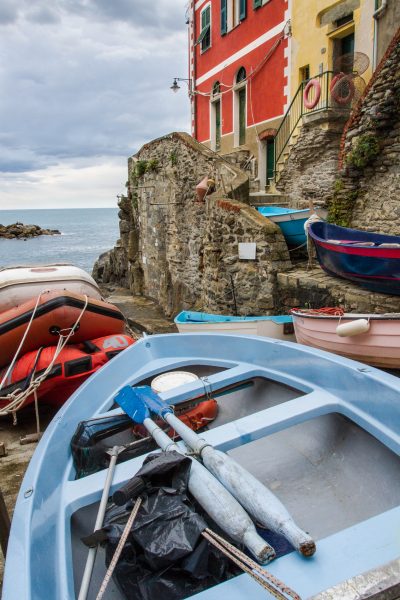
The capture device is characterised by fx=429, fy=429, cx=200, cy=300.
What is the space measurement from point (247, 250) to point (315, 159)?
4145mm


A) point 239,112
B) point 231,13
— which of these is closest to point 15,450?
point 239,112

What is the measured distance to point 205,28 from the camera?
52.9 feet

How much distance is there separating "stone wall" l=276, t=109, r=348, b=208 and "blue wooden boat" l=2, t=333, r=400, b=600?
6694 mm

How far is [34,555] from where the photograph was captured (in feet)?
5.26

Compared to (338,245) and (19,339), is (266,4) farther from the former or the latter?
(19,339)

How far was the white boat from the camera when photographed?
5.04m

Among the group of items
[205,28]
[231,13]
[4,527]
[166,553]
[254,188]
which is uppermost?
[205,28]

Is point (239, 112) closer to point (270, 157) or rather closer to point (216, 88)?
point (216, 88)

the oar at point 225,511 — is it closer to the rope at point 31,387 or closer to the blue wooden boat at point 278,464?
the blue wooden boat at point 278,464

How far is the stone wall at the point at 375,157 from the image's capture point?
709 centimetres

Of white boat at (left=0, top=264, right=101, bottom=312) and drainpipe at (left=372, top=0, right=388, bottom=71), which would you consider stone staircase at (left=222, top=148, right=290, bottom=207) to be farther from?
white boat at (left=0, top=264, right=101, bottom=312)

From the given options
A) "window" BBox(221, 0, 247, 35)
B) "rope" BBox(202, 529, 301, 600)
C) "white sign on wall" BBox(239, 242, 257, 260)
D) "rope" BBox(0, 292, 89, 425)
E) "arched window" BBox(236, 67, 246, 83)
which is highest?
"window" BBox(221, 0, 247, 35)

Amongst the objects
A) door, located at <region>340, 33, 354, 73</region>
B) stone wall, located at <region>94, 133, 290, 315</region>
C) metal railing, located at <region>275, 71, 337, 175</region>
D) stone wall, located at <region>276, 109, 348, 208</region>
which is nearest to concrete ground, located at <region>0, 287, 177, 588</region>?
stone wall, located at <region>94, 133, 290, 315</region>

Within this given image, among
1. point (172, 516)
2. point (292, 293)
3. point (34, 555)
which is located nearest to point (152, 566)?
point (172, 516)
